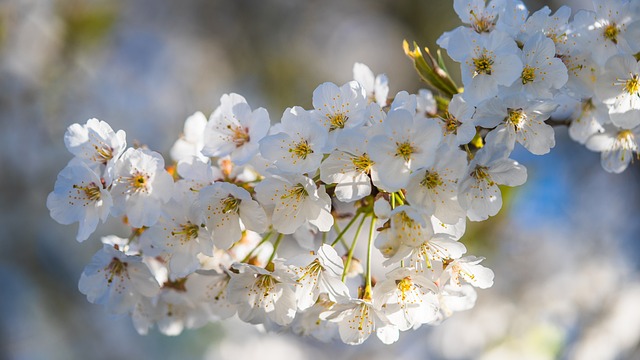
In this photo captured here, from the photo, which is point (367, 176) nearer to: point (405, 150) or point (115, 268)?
point (405, 150)

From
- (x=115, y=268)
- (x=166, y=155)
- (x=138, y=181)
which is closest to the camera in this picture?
(x=138, y=181)

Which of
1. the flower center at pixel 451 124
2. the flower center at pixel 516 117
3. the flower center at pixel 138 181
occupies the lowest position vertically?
the flower center at pixel 138 181

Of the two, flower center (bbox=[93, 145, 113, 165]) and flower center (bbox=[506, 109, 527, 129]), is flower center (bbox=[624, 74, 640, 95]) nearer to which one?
flower center (bbox=[506, 109, 527, 129])

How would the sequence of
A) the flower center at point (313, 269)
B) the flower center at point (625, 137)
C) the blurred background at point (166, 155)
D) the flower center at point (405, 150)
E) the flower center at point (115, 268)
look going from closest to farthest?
the flower center at point (405, 150), the flower center at point (313, 269), the flower center at point (115, 268), the flower center at point (625, 137), the blurred background at point (166, 155)

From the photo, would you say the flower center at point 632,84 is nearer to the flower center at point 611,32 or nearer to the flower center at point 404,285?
Result: the flower center at point 611,32

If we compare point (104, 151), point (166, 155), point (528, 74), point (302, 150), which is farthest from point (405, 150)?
point (166, 155)

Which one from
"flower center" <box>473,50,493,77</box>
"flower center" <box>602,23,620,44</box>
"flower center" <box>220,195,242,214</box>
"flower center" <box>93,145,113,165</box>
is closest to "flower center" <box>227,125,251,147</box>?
"flower center" <box>220,195,242,214</box>

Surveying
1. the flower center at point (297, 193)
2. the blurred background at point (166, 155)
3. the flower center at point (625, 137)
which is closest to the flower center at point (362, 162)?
the flower center at point (297, 193)
